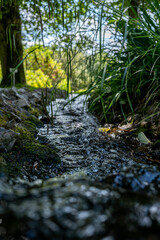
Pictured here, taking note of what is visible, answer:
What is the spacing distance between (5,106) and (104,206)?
1.66 m

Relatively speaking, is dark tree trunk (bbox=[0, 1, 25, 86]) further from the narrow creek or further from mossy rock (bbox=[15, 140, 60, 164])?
the narrow creek

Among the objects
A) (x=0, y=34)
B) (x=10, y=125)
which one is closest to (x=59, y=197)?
(x=10, y=125)

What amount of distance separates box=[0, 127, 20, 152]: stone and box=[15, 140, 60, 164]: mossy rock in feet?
0.17

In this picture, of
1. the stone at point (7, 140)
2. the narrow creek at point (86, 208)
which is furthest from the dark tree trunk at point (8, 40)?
the narrow creek at point (86, 208)

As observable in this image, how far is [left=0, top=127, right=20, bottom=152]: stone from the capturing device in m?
1.15

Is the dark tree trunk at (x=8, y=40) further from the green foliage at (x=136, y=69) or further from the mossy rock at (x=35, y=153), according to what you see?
the mossy rock at (x=35, y=153)

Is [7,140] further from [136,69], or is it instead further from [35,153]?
[136,69]

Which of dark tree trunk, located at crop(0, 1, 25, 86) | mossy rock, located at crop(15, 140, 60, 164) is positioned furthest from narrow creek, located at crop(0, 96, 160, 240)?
dark tree trunk, located at crop(0, 1, 25, 86)

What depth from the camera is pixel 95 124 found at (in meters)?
2.21

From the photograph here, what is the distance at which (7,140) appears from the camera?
46.6 inches

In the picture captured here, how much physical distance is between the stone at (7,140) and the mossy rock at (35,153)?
50mm

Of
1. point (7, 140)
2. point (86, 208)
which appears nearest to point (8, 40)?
point (7, 140)

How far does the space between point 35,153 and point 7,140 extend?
0.66 ft

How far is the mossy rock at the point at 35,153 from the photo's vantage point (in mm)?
1186
